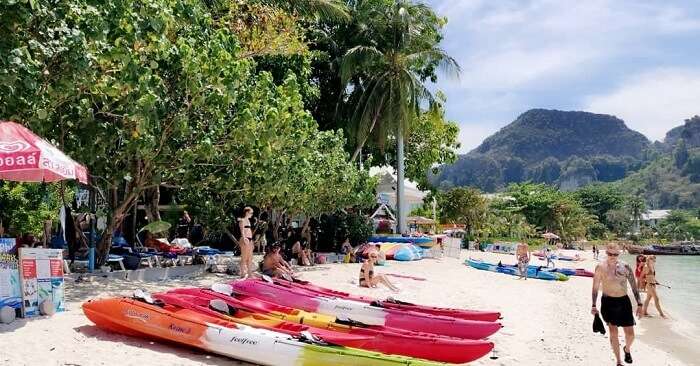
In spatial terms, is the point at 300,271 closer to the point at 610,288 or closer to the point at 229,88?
the point at 229,88

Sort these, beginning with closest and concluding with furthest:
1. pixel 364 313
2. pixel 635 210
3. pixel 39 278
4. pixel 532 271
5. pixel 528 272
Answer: pixel 39 278, pixel 364 313, pixel 528 272, pixel 532 271, pixel 635 210

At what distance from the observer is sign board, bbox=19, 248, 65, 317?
765 cm

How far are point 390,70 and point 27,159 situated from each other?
903 inches

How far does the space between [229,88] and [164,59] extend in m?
1.31

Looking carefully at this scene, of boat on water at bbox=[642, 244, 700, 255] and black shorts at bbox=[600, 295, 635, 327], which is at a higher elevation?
black shorts at bbox=[600, 295, 635, 327]

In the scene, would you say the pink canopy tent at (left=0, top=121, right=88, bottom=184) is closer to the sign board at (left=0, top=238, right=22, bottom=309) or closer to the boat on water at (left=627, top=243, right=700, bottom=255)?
the sign board at (left=0, top=238, right=22, bottom=309)

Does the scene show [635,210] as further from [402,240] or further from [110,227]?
[110,227]

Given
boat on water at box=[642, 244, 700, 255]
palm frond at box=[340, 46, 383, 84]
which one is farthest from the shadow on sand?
boat on water at box=[642, 244, 700, 255]

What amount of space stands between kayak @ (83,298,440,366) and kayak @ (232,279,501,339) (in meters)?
1.94

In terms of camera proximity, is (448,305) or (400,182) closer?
(448,305)

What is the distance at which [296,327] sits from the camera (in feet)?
24.6

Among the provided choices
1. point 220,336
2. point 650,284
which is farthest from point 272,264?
point 650,284

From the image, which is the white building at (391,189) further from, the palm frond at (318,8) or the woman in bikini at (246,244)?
the woman in bikini at (246,244)

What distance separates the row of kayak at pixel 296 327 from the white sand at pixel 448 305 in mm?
263
